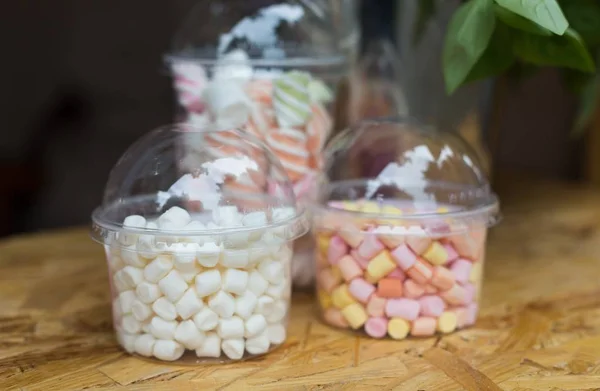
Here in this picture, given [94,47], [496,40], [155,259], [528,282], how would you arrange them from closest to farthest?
1. [155,259]
2. [496,40]
3. [528,282]
4. [94,47]

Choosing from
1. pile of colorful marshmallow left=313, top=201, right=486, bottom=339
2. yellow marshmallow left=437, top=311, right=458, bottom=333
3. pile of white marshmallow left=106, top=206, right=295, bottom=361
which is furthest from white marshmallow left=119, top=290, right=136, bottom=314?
yellow marshmallow left=437, top=311, right=458, bottom=333

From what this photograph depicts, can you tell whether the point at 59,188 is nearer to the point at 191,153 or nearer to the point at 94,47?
the point at 94,47

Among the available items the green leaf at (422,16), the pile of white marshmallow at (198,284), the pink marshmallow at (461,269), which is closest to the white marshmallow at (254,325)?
the pile of white marshmallow at (198,284)

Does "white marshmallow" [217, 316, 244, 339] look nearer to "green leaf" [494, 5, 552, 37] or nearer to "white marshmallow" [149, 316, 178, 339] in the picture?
"white marshmallow" [149, 316, 178, 339]

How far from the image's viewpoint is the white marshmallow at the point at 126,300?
2.14ft

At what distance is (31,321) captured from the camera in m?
0.76

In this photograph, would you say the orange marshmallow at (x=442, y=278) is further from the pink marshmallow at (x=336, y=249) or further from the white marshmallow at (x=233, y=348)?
the white marshmallow at (x=233, y=348)

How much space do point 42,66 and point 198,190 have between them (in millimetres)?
2033

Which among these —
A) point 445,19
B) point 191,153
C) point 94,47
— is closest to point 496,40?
point 445,19

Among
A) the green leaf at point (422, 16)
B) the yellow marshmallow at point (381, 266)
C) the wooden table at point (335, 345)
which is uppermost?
the green leaf at point (422, 16)

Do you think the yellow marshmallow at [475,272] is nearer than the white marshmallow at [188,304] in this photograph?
No

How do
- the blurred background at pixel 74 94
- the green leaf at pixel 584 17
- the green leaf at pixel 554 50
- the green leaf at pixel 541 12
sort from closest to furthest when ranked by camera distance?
the green leaf at pixel 541 12
the green leaf at pixel 554 50
the green leaf at pixel 584 17
the blurred background at pixel 74 94

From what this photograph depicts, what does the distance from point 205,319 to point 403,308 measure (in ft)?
0.66

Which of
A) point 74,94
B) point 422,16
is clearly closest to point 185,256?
point 422,16
